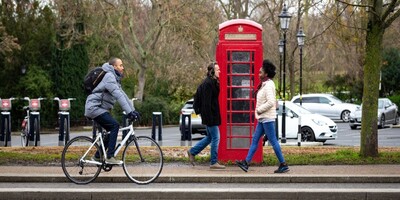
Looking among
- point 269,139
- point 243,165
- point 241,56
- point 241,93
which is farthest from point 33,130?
point 269,139

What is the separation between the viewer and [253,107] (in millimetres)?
14523

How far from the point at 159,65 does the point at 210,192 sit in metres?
38.1

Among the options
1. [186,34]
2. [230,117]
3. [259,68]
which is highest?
[186,34]

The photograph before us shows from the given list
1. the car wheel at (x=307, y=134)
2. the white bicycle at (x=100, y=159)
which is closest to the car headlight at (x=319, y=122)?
the car wheel at (x=307, y=134)

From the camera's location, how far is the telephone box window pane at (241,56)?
14453 mm

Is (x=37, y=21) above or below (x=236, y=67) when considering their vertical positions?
above

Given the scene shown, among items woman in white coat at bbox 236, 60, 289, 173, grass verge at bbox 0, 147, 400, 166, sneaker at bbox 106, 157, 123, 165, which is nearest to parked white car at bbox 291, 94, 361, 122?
grass verge at bbox 0, 147, 400, 166

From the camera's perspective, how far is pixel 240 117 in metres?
14.6

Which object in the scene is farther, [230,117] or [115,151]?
[230,117]

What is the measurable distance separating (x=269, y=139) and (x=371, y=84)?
2.79 m

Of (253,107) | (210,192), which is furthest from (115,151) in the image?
(253,107)

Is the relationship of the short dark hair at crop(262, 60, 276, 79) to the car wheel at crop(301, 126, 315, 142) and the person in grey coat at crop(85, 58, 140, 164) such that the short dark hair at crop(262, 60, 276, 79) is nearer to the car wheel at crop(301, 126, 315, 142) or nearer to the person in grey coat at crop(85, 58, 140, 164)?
the person in grey coat at crop(85, 58, 140, 164)

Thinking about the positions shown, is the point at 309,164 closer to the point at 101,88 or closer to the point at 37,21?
the point at 101,88

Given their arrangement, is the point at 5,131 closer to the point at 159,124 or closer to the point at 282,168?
the point at 159,124
